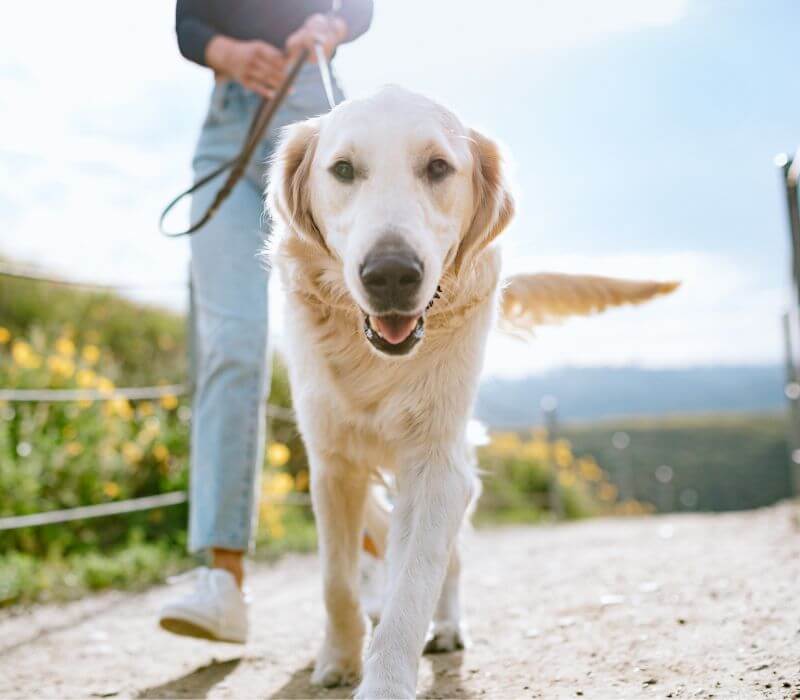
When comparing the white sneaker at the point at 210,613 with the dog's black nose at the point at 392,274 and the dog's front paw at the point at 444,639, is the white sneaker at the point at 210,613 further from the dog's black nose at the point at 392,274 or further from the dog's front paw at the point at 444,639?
the dog's black nose at the point at 392,274

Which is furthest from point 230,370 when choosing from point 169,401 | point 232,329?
point 169,401

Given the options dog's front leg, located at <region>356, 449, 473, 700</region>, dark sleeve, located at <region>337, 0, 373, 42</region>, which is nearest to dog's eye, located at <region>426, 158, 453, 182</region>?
dog's front leg, located at <region>356, 449, 473, 700</region>

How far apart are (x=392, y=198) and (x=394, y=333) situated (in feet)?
0.93

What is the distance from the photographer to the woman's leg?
2830mm

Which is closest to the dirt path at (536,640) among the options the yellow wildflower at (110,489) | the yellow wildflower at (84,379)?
the yellow wildflower at (110,489)

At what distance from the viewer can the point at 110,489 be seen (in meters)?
4.95

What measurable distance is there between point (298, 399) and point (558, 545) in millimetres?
3874

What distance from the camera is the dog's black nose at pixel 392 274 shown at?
1798 millimetres

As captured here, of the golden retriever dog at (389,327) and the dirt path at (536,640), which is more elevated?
the golden retriever dog at (389,327)

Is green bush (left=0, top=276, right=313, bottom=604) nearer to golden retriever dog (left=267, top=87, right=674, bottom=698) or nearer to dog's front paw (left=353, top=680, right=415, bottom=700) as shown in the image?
golden retriever dog (left=267, top=87, right=674, bottom=698)

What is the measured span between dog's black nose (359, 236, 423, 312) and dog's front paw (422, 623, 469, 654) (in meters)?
1.25

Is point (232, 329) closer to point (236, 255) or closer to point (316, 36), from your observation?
point (236, 255)

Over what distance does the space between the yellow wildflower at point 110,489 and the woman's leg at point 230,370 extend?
2.23m

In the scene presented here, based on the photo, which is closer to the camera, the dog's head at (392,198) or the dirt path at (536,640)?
the dog's head at (392,198)
